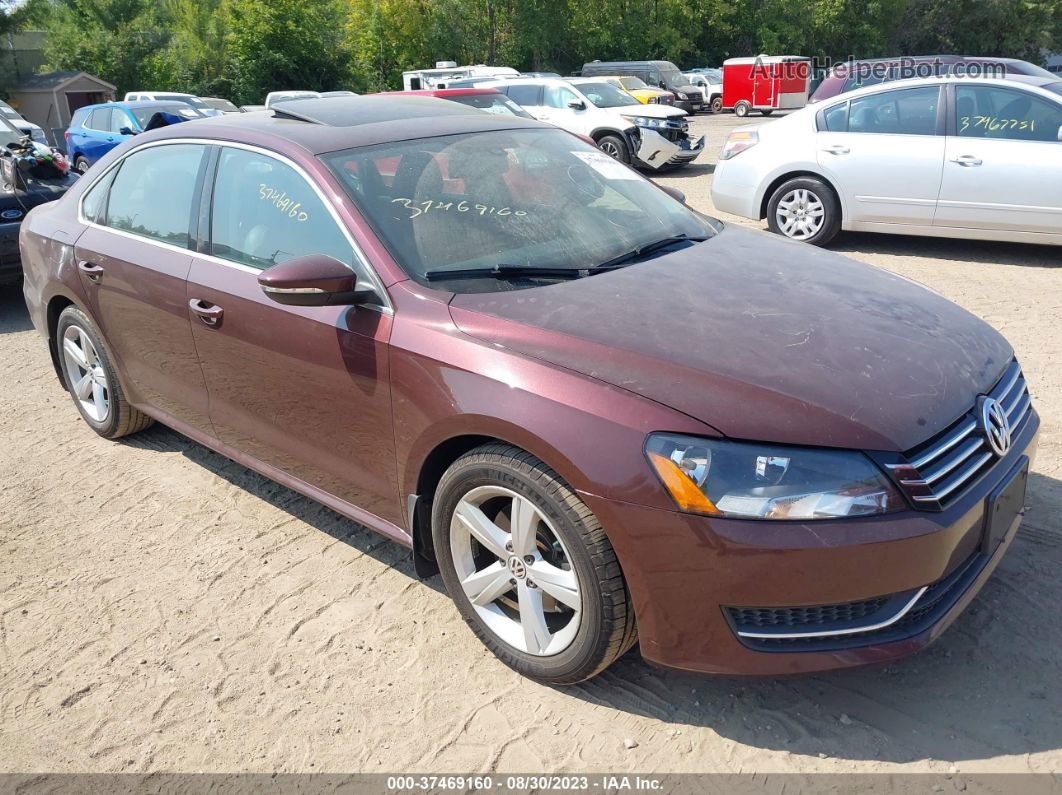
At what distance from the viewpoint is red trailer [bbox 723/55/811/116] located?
1296 inches

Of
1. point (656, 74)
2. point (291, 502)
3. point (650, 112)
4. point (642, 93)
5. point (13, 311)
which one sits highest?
point (650, 112)

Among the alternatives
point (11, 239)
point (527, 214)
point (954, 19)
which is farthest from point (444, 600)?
point (954, 19)

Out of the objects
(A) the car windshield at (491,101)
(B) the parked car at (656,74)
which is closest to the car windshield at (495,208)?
(A) the car windshield at (491,101)

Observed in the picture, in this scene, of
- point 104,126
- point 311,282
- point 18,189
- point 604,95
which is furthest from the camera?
point 104,126

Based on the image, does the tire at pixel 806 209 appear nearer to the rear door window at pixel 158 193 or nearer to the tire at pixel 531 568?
the rear door window at pixel 158 193

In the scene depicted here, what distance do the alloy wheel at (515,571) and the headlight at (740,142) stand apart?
22.5 feet

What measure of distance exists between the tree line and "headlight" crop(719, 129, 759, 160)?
1349 inches

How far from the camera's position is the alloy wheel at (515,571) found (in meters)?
2.65

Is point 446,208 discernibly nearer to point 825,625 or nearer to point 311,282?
point 311,282

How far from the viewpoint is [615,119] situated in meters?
15.4

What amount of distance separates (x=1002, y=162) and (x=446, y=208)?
19.9 ft

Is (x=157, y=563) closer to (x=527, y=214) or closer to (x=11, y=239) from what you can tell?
(x=527, y=214)

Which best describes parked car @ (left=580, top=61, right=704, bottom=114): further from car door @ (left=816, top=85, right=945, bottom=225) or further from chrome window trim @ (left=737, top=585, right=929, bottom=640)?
chrome window trim @ (left=737, top=585, right=929, bottom=640)

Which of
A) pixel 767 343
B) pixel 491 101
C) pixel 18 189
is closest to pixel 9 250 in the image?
pixel 18 189
